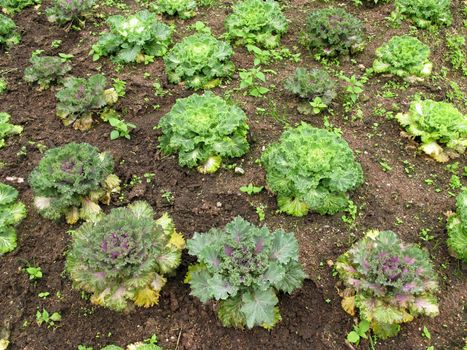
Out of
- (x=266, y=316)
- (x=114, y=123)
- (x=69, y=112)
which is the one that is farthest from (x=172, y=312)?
(x=69, y=112)

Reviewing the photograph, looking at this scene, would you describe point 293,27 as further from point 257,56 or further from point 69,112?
point 69,112

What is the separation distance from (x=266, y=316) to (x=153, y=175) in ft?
8.48

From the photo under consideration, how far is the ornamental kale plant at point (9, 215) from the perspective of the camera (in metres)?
5.04

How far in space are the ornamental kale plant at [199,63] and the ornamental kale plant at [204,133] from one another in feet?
3.11

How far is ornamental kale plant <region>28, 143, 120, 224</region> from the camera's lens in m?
4.99

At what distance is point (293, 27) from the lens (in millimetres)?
7977

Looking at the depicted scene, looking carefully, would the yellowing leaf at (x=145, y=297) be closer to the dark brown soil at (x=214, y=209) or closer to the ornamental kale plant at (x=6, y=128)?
the dark brown soil at (x=214, y=209)

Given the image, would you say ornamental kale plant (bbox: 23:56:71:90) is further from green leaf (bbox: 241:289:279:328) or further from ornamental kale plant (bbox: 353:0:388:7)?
ornamental kale plant (bbox: 353:0:388:7)

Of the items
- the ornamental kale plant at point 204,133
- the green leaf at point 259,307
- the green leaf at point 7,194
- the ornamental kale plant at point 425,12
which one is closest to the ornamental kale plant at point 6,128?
the green leaf at point 7,194

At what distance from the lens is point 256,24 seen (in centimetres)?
732

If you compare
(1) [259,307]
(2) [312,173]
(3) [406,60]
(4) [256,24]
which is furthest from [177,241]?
(3) [406,60]

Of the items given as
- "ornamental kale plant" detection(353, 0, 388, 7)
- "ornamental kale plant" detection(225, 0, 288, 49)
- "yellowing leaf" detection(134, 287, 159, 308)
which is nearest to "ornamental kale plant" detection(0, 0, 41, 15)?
"ornamental kale plant" detection(225, 0, 288, 49)

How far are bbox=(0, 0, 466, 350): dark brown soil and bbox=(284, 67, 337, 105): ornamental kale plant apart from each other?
296 mm

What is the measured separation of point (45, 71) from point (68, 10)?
1.65 m
